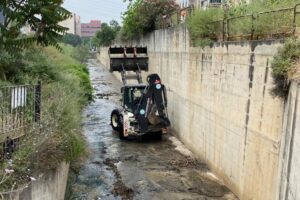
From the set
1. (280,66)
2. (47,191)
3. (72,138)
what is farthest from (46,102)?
(280,66)

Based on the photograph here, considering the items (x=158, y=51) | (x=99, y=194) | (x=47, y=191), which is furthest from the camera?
(x=158, y=51)

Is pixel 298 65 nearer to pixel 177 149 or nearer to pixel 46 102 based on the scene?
pixel 46 102

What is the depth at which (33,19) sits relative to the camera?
8.18 m

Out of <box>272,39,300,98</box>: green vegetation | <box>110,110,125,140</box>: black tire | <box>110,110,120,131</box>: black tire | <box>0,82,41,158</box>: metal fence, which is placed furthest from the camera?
<box>110,110,120,131</box>: black tire

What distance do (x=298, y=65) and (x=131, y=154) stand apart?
870 centimetres

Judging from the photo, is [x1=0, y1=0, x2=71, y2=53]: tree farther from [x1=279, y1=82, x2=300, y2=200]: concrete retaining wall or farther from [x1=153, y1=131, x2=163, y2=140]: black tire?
[x1=153, y1=131, x2=163, y2=140]: black tire

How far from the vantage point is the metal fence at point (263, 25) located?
9703 millimetres

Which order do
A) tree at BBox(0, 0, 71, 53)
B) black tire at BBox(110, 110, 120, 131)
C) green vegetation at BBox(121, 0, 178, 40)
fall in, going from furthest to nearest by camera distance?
green vegetation at BBox(121, 0, 178, 40)
black tire at BBox(110, 110, 120, 131)
tree at BBox(0, 0, 71, 53)

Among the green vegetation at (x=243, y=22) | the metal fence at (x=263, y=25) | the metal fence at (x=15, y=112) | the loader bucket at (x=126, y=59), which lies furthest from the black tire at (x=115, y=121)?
the metal fence at (x=15, y=112)

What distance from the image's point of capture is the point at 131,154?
1542cm

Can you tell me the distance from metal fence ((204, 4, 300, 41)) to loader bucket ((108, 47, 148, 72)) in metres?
8.03

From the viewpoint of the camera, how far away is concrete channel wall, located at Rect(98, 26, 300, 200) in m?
9.17

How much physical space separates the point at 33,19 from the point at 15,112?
79.2 inches

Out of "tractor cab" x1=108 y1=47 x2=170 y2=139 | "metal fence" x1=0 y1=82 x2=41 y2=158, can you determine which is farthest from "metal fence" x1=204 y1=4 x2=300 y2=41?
"metal fence" x1=0 y1=82 x2=41 y2=158
